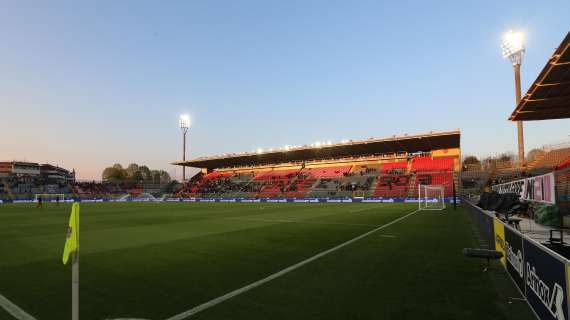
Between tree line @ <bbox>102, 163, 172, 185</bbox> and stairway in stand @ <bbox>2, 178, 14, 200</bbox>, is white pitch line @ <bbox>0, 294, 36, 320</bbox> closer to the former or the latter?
stairway in stand @ <bbox>2, 178, 14, 200</bbox>

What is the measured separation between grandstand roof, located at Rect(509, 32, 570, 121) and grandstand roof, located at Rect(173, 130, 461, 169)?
3037cm

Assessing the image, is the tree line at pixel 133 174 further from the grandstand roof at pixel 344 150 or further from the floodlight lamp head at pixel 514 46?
the floodlight lamp head at pixel 514 46

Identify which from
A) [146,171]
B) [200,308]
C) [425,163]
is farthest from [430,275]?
[146,171]

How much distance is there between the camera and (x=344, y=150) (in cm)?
6538

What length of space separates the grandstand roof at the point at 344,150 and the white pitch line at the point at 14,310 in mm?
53790

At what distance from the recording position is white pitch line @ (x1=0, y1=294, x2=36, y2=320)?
178 inches

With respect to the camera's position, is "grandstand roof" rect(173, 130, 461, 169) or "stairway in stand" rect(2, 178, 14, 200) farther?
"stairway in stand" rect(2, 178, 14, 200)

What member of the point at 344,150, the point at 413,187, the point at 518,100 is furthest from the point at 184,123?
the point at 518,100

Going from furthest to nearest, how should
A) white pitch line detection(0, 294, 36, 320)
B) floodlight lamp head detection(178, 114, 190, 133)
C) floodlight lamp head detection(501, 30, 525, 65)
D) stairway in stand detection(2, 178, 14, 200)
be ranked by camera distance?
1. floodlight lamp head detection(178, 114, 190, 133)
2. stairway in stand detection(2, 178, 14, 200)
3. floodlight lamp head detection(501, 30, 525, 65)
4. white pitch line detection(0, 294, 36, 320)

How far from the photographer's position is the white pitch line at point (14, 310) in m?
4.53

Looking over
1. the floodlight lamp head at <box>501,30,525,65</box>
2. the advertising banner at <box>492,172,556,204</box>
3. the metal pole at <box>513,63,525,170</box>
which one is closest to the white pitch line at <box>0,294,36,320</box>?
the advertising banner at <box>492,172,556,204</box>

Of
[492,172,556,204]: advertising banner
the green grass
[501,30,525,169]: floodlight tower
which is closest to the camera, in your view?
the green grass

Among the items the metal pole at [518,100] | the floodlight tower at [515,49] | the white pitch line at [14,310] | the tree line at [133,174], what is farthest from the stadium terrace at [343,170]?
the tree line at [133,174]

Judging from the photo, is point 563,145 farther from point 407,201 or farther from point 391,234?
point 391,234
